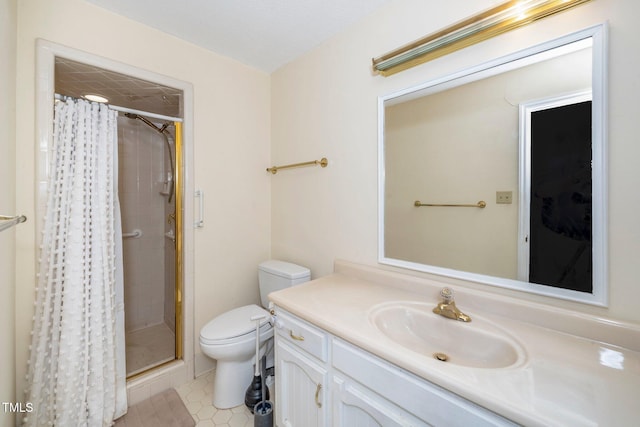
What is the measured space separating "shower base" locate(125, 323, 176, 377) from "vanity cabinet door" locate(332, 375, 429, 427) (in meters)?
1.46

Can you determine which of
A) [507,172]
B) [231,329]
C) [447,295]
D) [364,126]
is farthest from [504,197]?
[231,329]

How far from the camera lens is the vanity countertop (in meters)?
0.58

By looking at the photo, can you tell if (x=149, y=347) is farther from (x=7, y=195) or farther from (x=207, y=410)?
(x=7, y=195)

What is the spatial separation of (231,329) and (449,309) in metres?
1.21

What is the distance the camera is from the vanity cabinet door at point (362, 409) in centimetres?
79

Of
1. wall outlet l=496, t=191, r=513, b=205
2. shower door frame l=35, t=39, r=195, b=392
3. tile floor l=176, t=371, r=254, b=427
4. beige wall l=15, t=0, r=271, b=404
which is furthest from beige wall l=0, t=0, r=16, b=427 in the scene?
wall outlet l=496, t=191, r=513, b=205

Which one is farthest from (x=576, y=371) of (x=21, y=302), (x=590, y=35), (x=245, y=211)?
(x=21, y=302)

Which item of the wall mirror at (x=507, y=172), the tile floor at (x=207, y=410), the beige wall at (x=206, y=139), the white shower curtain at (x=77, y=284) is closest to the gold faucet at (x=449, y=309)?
the wall mirror at (x=507, y=172)

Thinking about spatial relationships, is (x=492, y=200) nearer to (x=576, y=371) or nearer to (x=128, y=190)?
(x=576, y=371)

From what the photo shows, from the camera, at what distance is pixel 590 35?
0.87 meters

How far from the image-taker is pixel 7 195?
3.50 feet

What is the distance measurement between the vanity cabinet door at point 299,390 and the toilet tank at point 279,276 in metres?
0.51

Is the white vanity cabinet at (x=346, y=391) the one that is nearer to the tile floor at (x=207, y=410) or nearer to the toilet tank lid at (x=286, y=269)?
the tile floor at (x=207, y=410)

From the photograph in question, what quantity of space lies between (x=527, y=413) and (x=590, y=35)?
1160 mm
